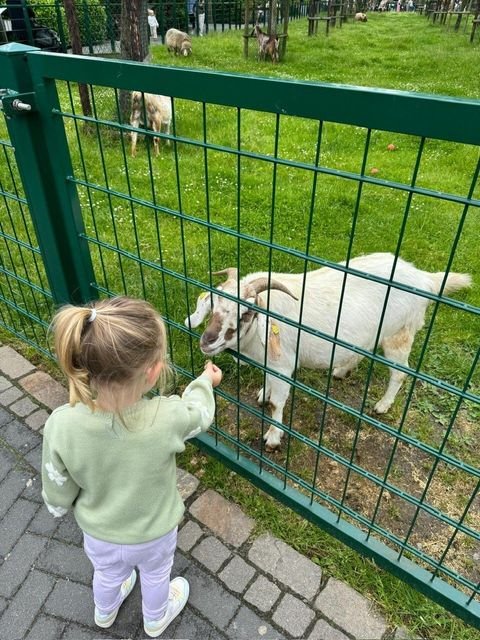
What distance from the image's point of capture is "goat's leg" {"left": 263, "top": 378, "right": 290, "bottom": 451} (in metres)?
3.13

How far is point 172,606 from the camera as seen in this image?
90.2 inches

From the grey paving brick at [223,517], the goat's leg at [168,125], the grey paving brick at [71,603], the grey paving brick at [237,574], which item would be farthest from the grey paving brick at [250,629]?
the goat's leg at [168,125]

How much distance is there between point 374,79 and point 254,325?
41.2 ft

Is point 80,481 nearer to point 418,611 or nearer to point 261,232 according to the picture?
point 418,611

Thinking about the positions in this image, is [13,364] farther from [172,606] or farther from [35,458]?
[172,606]

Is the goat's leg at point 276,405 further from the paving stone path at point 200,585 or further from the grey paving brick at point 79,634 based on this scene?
the grey paving brick at point 79,634

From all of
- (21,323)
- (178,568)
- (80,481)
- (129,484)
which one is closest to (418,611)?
(178,568)

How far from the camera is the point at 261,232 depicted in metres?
5.52

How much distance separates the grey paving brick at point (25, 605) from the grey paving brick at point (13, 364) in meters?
1.62

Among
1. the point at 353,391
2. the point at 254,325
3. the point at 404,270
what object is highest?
the point at 404,270

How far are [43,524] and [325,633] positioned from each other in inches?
61.1

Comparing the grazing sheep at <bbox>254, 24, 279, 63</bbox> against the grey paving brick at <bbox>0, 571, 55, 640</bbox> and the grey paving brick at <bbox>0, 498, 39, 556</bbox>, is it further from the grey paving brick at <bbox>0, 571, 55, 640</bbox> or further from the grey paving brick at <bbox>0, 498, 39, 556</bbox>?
the grey paving brick at <bbox>0, 571, 55, 640</bbox>

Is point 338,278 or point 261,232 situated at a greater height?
point 338,278

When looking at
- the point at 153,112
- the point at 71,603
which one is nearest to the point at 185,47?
the point at 153,112
